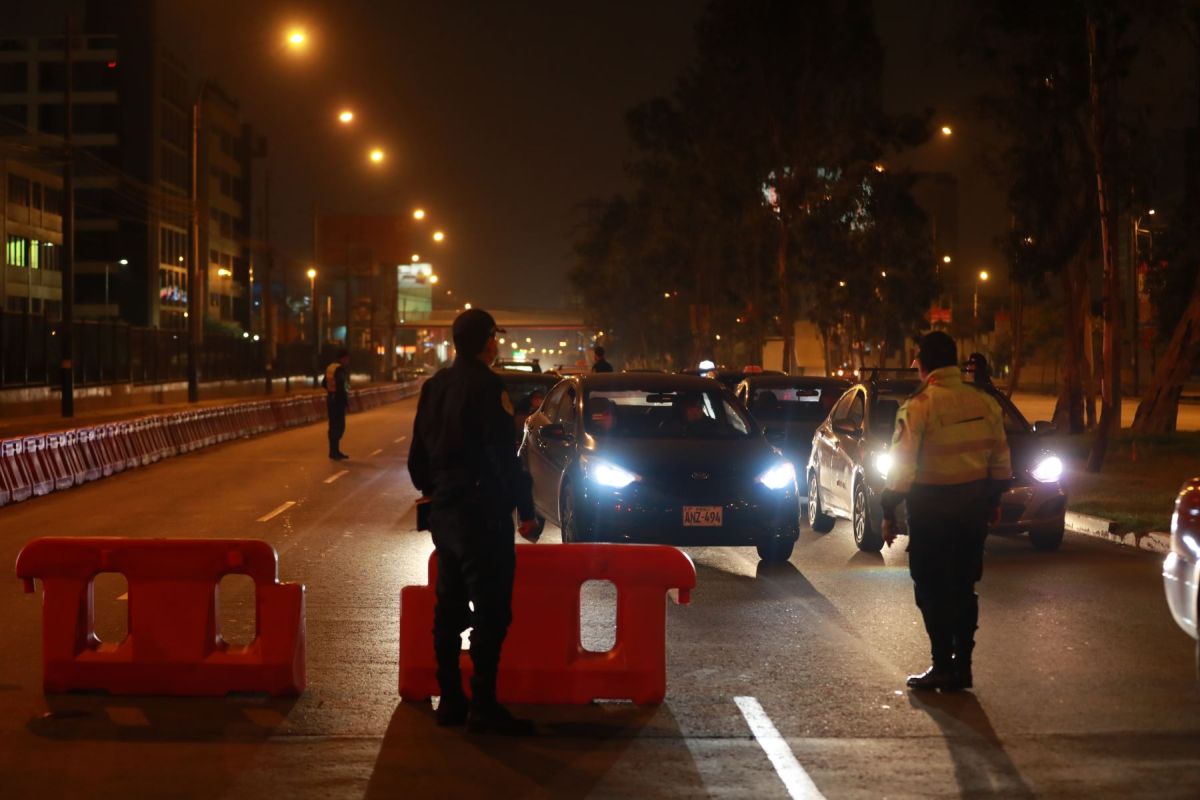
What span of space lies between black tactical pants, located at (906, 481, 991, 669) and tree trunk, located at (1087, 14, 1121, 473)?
53.7 ft

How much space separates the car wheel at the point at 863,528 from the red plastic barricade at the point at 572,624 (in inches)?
283

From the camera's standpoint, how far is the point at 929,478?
876 centimetres

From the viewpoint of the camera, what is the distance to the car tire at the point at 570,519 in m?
13.8

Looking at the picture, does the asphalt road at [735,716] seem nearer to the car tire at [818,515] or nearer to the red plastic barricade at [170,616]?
the red plastic barricade at [170,616]

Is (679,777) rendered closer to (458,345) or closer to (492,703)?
(492,703)

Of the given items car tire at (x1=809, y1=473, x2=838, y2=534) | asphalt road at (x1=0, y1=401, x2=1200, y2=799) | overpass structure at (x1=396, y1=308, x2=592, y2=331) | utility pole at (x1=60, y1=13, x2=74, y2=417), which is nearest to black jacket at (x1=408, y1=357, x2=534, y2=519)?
asphalt road at (x1=0, y1=401, x2=1200, y2=799)

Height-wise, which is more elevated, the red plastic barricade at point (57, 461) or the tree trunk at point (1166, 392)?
the tree trunk at point (1166, 392)

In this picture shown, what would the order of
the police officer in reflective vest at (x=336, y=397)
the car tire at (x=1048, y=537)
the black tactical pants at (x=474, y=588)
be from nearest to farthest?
1. the black tactical pants at (x=474, y=588)
2. the car tire at (x=1048, y=537)
3. the police officer in reflective vest at (x=336, y=397)

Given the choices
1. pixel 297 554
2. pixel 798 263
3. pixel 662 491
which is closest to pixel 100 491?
pixel 297 554

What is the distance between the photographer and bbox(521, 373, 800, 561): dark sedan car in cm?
1348

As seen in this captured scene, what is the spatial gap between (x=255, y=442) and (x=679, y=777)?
29031 mm

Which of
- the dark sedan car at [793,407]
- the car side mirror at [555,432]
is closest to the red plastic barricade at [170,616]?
the car side mirror at [555,432]

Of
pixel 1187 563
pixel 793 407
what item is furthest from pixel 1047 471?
pixel 1187 563

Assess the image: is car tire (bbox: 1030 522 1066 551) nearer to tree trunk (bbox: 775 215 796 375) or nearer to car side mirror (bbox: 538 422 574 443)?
car side mirror (bbox: 538 422 574 443)
